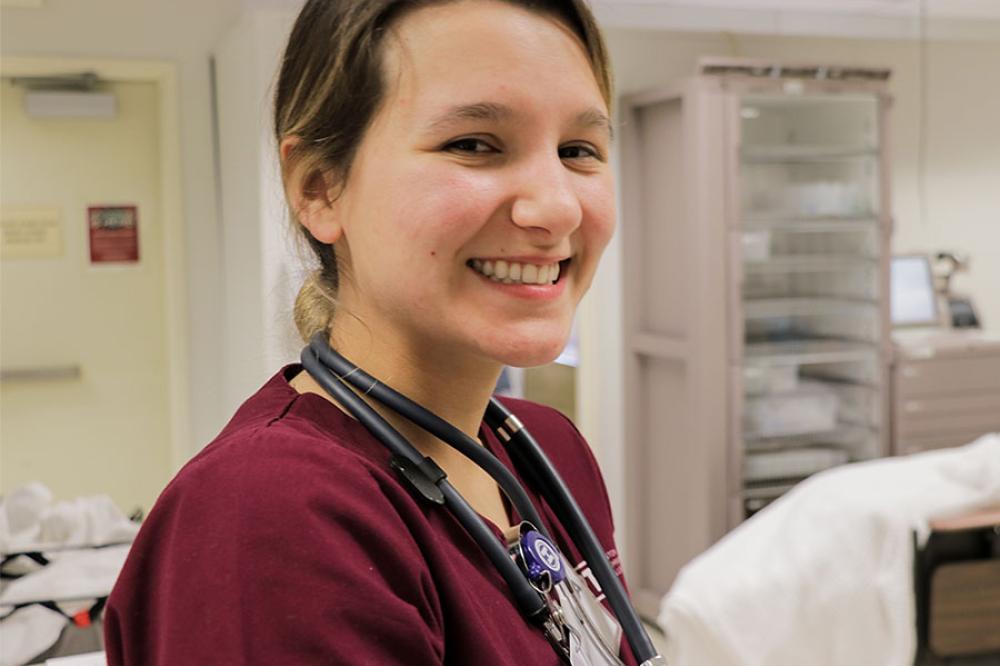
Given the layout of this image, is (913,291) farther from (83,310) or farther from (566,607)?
(566,607)

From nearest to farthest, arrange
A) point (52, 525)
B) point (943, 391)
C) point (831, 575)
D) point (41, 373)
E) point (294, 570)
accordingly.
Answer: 1. point (294, 570)
2. point (52, 525)
3. point (831, 575)
4. point (41, 373)
5. point (943, 391)

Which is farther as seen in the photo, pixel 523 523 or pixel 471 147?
pixel 523 523

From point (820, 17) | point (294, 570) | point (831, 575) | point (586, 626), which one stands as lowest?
point (831, 575)

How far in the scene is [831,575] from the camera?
2742 millimetres

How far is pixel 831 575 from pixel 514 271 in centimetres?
223

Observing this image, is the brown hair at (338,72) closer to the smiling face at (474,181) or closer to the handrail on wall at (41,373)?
the smiling face at (474,181)

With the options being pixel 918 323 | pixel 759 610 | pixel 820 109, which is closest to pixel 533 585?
pixel 759 610

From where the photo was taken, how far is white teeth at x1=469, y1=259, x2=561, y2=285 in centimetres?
80

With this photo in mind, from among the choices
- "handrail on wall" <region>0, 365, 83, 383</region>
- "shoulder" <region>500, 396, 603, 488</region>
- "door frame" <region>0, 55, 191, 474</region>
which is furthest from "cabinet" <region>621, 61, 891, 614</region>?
"shoulder" <region>500, 396, 603, 488</region>

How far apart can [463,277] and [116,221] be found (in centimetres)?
266

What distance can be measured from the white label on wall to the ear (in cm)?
221

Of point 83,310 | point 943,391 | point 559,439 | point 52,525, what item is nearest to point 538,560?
point 559,439

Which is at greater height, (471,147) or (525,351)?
(471,147)

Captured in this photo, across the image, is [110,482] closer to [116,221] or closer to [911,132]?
[116,221]
